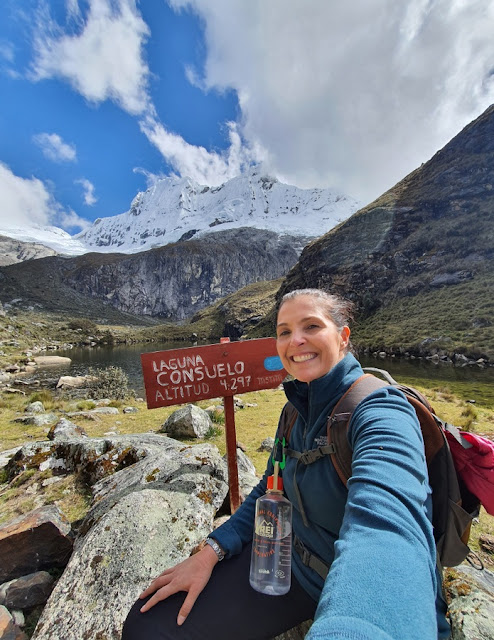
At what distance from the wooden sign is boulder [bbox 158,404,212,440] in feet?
10.2

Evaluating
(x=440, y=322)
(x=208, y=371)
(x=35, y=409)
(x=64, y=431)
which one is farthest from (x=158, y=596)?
(x=440, y=322)

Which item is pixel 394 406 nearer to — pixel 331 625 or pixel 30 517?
pixel 331 625

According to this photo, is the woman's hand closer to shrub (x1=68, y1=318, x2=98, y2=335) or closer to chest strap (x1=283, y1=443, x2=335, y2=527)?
chest strap (x1=283, y1=443, x2=335, y2=527)

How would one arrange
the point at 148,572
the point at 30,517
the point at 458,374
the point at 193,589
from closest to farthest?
1. the point at 193,589
2. the point at 148,572
3. the point at 30,517
4. the point at 458,374

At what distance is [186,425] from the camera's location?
6512 mm

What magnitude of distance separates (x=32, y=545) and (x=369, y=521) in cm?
344

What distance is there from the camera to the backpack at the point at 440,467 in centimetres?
122

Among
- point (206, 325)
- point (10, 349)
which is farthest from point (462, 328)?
point (206, 325)

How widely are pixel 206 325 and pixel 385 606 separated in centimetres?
10204

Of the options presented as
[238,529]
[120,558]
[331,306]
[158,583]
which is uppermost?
[331,306]

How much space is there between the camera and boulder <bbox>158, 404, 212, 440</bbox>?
6.48 m

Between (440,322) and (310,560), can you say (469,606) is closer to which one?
(310,560)

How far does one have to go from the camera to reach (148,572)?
2217 millimetres

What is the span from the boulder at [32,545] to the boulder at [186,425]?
3.52 m
